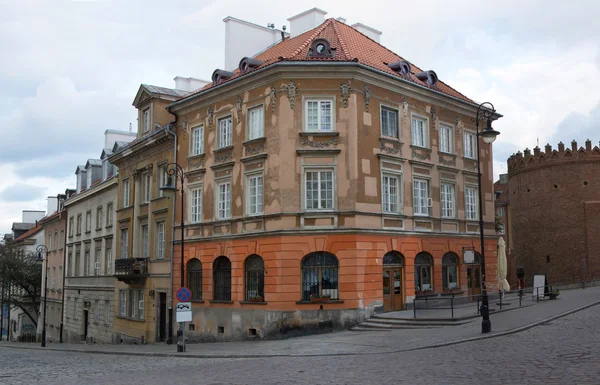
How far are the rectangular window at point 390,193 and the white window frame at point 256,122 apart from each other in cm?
571

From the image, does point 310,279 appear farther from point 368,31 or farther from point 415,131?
point 368,31

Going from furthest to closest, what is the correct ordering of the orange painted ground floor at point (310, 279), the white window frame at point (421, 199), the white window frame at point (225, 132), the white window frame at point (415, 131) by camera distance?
the white window frame at point (225, 132)
the white window frame at point (415, 131)
the white window frame at point (421, 199)
the orange painted ground floor at point (310, 279)

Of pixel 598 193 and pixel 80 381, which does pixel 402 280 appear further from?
pixel 598 193

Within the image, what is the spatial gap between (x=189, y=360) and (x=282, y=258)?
6.56 meters

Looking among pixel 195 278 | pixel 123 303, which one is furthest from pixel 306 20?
pixel 123 303

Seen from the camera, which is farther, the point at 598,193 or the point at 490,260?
the point at 598,193

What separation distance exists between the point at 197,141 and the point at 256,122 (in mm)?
4834

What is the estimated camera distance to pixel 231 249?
91.7 ft

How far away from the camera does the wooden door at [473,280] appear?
31.2 meters

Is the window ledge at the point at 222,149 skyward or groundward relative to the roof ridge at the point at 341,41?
groundward

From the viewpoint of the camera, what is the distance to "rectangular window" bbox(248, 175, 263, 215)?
88.6ft

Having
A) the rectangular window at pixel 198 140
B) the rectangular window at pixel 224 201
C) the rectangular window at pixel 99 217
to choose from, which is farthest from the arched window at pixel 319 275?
the rectangular window at pixel 99 217

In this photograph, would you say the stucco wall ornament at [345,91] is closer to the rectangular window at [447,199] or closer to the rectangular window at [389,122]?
the rectangular window at [389,122]

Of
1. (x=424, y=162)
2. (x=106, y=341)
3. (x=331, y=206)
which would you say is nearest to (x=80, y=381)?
(x=331, y=206)
